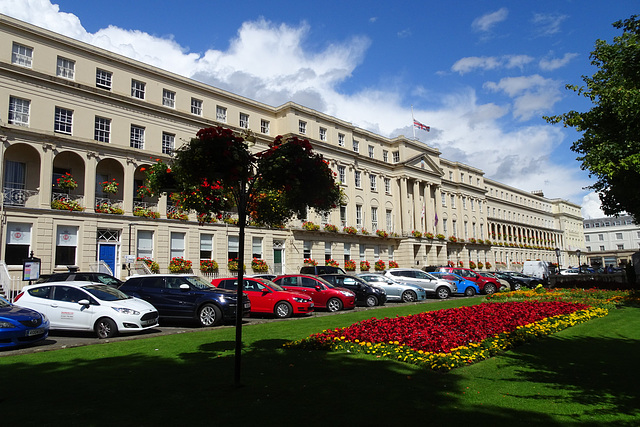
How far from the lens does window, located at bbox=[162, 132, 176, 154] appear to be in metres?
31.2

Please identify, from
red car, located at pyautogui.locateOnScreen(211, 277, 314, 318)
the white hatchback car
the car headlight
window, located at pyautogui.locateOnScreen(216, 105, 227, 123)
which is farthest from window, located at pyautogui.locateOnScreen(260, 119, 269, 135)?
the car headlight

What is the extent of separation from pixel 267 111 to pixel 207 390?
1369 inches

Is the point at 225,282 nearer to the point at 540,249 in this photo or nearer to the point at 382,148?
the point at 382,148

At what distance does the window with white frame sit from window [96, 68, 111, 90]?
38.7 ft

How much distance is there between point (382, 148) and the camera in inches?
1976

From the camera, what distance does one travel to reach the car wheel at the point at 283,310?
17.1 m

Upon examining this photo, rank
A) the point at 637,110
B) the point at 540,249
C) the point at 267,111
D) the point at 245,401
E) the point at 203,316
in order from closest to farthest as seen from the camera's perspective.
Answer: the point at 245,401 → the point at 203,316 → the point at 637,110 → the point at 267,111 → the point at 540,249

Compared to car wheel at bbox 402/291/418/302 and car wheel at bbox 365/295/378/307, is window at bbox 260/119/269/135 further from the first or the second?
car wheel at bbox 365/295/378/307

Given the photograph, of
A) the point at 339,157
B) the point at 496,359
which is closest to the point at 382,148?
the point at 339,157

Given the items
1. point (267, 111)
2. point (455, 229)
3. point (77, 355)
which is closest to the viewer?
point (77, 355)

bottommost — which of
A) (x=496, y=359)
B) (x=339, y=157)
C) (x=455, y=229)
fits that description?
(x=496, y=359)

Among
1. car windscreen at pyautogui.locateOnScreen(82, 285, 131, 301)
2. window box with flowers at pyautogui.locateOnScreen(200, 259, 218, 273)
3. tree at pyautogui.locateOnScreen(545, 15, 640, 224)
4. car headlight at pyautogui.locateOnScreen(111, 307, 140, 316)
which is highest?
tree at pyautogui.locateOnScreen(545, 15, 640, 224)

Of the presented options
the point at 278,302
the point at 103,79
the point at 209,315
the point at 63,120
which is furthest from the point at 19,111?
the point at 278,302

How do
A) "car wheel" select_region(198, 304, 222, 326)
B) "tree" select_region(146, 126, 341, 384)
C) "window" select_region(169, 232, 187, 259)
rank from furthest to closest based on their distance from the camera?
"window" select_region(169, 232, 187, 259), "car wheel" select_region(198, 304, 222, 326), "tree" select_region(146, 126, 341, 384)
